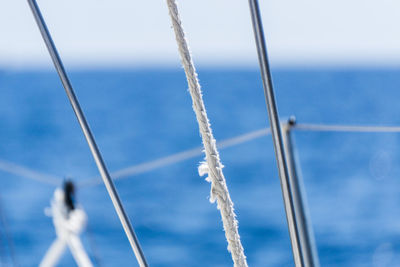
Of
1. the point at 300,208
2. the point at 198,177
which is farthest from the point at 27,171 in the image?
the point at 198,177

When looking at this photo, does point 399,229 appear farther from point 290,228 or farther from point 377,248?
point 290,228

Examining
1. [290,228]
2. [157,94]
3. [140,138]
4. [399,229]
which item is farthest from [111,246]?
[157,94]

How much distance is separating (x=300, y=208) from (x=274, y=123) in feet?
0.95

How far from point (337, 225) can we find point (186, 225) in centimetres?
125

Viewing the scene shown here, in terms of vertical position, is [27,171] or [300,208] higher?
[27,171]

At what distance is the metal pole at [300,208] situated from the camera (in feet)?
2.31

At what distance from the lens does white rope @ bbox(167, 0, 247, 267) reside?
0.49 m

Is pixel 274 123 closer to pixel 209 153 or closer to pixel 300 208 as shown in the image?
pixel 209 153

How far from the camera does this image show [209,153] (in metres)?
0.50

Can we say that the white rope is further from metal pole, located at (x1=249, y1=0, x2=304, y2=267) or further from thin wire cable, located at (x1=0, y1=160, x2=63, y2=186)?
thin wire cable, located at (x1=0, y1=160, x2=63, y2=186)

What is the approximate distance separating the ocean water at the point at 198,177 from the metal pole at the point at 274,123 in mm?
643

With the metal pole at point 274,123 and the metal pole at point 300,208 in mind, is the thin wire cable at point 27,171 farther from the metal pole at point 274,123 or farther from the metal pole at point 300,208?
the metal pole at point 274,123

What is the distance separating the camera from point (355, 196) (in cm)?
694

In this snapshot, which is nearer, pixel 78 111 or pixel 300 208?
pixel 78 111
